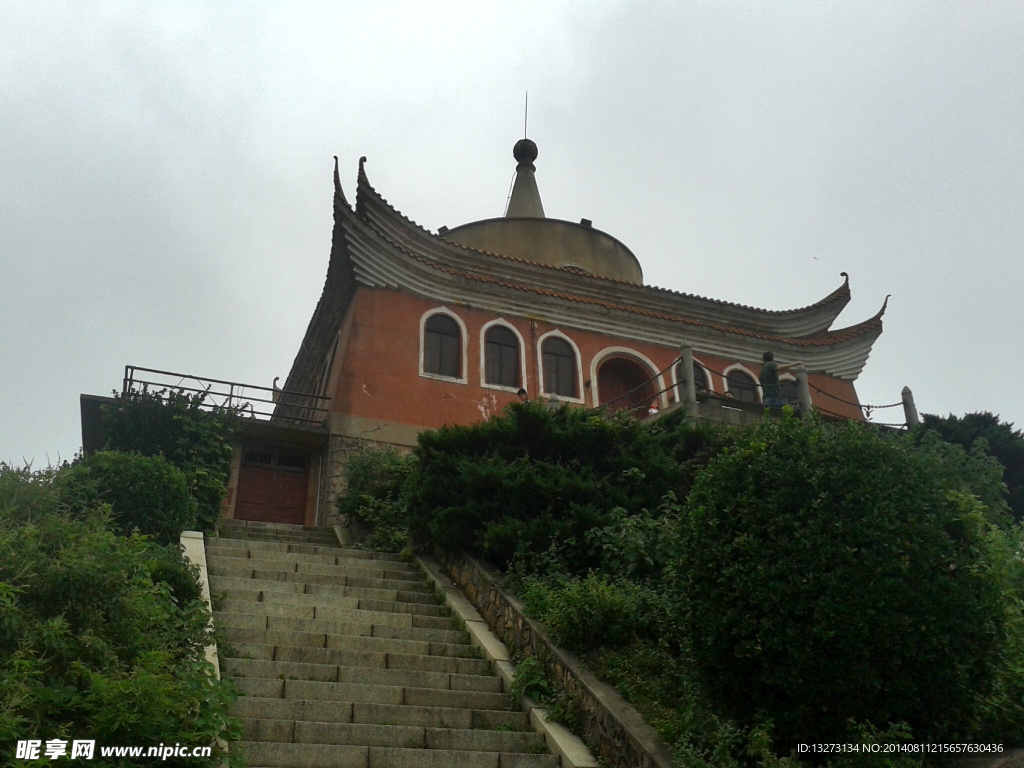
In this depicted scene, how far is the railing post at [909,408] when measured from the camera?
1454 centimetres

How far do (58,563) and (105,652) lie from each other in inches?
27.8

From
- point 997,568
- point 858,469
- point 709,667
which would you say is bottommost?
point 709,667

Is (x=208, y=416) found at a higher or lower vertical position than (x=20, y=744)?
higher

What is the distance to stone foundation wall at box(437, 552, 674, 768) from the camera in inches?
227

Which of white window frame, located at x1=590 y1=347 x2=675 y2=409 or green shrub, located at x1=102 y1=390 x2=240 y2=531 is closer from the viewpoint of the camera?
green shrub, located at x1=102 y1=390 x2=240 y2=531

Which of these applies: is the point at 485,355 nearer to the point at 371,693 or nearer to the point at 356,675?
the point at 356,675

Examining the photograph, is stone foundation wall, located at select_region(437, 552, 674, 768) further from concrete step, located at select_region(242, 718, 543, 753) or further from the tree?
the tree

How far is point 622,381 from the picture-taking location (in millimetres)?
18953

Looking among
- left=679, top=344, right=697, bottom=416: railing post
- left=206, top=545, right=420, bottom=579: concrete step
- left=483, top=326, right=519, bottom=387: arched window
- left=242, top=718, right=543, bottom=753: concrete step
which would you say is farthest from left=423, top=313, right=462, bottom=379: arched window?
left=242, top=718, right=543, bottom=753: concrete step

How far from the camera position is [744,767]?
206 inches

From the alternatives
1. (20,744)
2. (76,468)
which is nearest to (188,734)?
(20,744)

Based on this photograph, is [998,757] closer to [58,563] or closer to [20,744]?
[20,744]

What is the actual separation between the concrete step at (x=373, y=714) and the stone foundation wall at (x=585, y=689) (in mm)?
543

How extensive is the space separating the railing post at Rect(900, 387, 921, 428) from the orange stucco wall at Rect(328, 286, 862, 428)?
15.7ft
